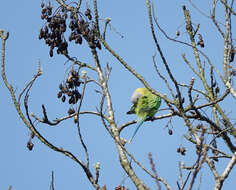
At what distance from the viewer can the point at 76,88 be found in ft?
17.8

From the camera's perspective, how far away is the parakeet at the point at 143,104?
6863 mm

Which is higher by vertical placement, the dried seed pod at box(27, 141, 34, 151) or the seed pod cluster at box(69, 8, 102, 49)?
the seed pod cluster at box(69, 8, 102, 49)

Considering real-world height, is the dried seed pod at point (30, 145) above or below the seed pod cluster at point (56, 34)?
below

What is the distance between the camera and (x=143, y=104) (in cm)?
702

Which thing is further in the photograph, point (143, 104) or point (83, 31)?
point (143, 104)

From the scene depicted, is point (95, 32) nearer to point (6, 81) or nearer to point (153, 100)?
point (6, 81)

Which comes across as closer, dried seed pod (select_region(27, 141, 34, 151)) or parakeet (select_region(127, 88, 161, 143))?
dried seed pod (select_region(27, 141, 34, 151))

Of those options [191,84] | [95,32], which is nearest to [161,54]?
[191,84]

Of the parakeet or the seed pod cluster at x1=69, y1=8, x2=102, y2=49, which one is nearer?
the seed pod cluster at x1=69, y1=8, x2=102, y2=49

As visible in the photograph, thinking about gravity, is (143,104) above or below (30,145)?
above

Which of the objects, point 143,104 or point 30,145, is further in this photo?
point 143,104

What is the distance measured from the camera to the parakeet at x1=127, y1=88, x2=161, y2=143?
6.86 meters

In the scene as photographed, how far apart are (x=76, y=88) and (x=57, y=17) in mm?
1009

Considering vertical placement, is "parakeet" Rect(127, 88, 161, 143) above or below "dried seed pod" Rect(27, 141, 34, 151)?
above
